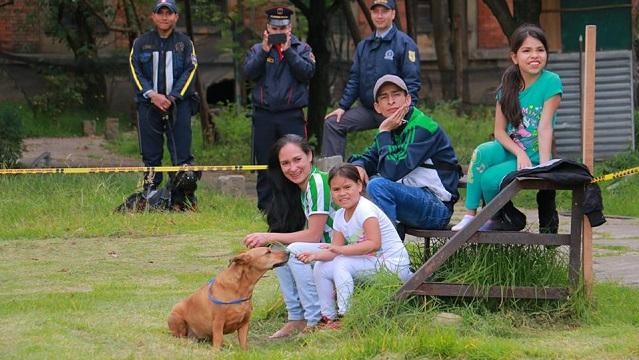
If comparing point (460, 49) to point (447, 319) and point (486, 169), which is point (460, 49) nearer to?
point (486, 169)

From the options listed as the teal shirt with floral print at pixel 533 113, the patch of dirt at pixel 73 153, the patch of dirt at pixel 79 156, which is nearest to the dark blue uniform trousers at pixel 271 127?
the patch of dirt at pixel 79 156

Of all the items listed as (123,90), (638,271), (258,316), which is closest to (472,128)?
(123,90)

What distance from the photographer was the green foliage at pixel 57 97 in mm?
26406

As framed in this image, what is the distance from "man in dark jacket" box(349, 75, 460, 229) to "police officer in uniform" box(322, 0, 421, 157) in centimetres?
298

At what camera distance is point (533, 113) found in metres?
7.82

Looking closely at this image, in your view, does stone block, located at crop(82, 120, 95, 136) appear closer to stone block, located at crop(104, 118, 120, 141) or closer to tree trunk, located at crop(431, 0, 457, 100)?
stone block, located at crop(104, 118, 120, 141)

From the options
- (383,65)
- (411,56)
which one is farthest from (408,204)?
(411,56)

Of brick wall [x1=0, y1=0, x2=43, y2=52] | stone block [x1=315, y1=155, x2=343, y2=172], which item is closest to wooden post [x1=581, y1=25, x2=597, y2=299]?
stone block [x1=315, y1=155, x2=343, y2=172]

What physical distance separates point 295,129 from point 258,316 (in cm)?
434

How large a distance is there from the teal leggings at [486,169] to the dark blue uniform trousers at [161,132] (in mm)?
5598

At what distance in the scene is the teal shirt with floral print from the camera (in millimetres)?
7801

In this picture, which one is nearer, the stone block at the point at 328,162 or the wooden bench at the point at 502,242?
the wooden bench at the point at 502,242

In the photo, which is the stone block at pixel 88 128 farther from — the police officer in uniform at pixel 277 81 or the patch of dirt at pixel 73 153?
the police officer in uniform at pixel 277 81

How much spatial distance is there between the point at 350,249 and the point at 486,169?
1.08m
